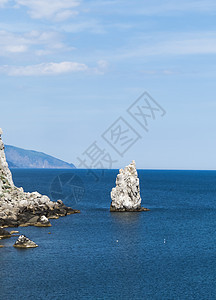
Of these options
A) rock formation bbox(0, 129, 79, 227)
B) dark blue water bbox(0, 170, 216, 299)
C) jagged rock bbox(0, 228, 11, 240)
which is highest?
rock formation bbox(0, 129, 79, 227)

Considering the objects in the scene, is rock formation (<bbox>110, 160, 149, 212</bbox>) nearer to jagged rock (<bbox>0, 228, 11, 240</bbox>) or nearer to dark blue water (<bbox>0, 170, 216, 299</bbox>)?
dark blue water (<bbox>0, 170, 216, 299</bbox>)

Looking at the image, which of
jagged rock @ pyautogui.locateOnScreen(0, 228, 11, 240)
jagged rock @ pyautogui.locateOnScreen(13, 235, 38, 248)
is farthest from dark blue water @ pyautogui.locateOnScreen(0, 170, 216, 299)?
jagged rock @ pyautogui.locateOnScreen(0, 228, 11, 240)

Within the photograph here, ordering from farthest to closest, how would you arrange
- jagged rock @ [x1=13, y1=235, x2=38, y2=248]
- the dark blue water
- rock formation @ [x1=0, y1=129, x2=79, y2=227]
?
rock formation @ [x1=0, y1=129, x2=79, y2=227] < jagged rock @ [x1=13, y1=235, x2=38, y2=248] < the dark blue water

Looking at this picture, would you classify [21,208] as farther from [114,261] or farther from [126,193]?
[114,261]

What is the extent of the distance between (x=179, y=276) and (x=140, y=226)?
1911 inches

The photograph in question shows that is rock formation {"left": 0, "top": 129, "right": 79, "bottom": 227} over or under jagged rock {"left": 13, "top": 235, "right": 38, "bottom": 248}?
over

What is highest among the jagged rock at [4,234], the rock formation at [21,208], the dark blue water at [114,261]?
the rock formation at [21,208]

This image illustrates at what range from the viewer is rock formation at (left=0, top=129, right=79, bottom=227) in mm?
124938

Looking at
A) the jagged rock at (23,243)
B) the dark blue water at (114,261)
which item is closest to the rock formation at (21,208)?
the dark blue water at (114,261)

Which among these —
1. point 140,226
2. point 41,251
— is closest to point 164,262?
point 41,251

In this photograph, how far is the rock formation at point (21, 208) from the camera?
124938mm

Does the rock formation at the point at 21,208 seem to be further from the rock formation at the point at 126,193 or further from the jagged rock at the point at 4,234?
the rock formation at the point at 126,193

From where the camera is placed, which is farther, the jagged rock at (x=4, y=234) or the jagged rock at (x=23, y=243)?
the jagged rock at (x=4, y=234)

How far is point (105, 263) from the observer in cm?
8619
